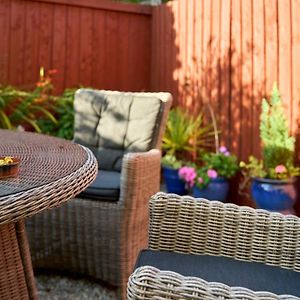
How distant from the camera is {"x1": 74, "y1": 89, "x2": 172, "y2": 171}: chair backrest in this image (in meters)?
2.63

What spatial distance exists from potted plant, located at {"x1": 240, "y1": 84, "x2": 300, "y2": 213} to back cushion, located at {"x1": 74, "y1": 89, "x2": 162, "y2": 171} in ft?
2.98

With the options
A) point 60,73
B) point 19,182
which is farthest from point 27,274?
point 60,73

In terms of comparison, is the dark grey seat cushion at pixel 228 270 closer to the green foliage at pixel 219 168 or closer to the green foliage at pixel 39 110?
the green foliage at pixel 219 168

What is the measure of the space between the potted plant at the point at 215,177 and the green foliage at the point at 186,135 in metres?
0.45

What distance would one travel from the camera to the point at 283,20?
327 centimetres

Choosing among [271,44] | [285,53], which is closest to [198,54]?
[271,44]

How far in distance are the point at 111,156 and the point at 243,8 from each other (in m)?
1.75

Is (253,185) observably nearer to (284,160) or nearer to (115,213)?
(284,160)

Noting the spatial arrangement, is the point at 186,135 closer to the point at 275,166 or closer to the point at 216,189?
the point at 216,189

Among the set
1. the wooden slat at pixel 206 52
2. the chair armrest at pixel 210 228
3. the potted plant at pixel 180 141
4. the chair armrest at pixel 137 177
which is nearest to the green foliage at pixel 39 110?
the potted plant at pixel 180 141

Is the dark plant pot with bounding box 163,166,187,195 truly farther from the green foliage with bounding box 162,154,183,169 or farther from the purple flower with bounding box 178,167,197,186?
the purple flower with bounding box 178,167,197,186

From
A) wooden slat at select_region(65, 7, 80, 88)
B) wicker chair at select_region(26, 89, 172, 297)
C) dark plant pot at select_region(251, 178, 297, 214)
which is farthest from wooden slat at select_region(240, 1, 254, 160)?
wooden slat at select_region(65, 7, 80, 88)

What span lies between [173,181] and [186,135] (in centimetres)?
43

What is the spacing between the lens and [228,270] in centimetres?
117
